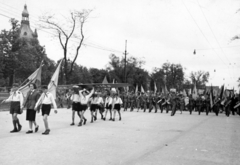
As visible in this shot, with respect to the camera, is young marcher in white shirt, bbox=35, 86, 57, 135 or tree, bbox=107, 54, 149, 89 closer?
young marcher in white shirt, bbox=35, 86, 57, 135

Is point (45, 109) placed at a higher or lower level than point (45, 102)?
lower

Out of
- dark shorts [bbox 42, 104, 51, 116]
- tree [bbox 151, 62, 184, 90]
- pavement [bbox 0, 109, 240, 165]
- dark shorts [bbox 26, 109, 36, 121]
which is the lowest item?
pavement [bbox 0, 109, 240, 165]

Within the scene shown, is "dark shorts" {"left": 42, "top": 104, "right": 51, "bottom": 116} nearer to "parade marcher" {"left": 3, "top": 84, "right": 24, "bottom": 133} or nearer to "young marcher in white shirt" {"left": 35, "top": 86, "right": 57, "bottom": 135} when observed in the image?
"young marcher in white shirt" {"left": 35, "top": 86, "right": 57, "bottom": 135}

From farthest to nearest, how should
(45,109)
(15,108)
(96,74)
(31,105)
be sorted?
1. (96,74)
2. (15,108)
3. (31,105)
4. (45,109)

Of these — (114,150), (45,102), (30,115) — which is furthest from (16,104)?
(114,150)

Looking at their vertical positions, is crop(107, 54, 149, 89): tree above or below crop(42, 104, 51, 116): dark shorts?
above

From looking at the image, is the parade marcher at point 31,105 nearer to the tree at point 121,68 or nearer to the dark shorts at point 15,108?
the dark shorts at point 15,108

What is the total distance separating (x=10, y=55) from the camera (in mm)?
46594

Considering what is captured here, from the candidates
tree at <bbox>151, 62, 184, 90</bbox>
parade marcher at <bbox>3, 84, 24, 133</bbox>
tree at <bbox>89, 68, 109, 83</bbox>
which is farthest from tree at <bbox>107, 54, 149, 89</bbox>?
parade marcher at <bbox>3, 84, 24, 133</bbox>

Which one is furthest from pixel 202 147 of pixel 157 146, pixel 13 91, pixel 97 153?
pixel 13 91

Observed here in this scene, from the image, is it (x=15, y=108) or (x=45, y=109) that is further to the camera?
(x=15, y=108)

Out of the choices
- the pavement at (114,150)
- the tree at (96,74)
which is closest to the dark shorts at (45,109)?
the pavement at (114,150)

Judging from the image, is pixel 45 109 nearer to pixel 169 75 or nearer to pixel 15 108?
pixel 15 108

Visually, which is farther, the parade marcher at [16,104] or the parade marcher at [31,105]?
the parade marcher at [16,104]
